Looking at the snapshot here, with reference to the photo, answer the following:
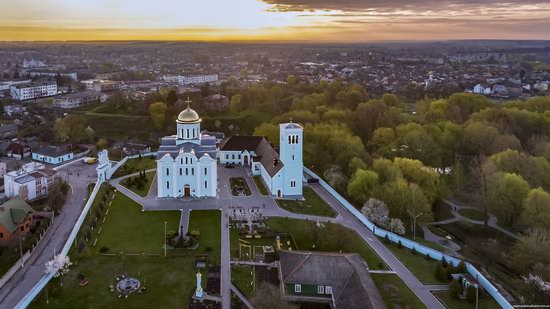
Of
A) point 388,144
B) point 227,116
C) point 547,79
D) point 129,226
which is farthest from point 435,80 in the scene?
point 129,226

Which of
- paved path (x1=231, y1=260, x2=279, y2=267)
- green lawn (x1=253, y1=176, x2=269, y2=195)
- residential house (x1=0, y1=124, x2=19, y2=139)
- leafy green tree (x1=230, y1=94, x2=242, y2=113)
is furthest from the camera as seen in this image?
leafy green tree (x1=230, y1=94, x2=242, y2=113)

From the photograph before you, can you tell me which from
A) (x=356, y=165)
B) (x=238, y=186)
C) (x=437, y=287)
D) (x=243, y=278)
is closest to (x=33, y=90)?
(x=238, y=186)

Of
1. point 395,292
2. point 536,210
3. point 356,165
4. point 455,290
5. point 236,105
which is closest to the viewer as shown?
point 455,290

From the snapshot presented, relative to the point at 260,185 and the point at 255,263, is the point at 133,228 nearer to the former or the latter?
the point at 255,263

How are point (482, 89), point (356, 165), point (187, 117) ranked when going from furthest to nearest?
point (482, 89), point (356, 165), point (187, 117)

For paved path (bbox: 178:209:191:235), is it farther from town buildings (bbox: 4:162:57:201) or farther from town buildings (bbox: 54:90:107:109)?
town buildings (bbox: 54:90:107:109)

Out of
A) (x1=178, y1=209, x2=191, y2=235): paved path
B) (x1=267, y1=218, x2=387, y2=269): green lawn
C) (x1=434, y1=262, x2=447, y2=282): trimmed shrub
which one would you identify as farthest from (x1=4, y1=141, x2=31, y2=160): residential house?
(x1=434, y1=262, x2=447, y2=282): trimmed shrub

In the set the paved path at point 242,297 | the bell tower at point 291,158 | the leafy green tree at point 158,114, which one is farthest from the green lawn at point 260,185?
the leafy green tree at point 158,114
